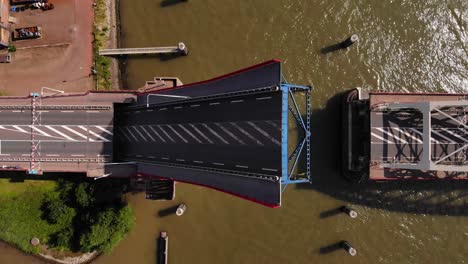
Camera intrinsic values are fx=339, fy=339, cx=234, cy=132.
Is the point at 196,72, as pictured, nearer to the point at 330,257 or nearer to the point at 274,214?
the point at 274,214

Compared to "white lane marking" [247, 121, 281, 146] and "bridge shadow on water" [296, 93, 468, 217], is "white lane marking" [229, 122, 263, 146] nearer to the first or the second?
"white lane marking" [247, 121, 281, 146]

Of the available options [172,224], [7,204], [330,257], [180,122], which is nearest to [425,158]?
[330,257]

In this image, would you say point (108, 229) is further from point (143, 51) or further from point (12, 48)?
point (12, 48)

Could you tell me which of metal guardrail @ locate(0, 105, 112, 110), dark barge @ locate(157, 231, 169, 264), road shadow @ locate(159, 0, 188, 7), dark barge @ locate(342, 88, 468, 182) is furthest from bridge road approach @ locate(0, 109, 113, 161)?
dark barge @ locate(342, 88, 468, 182)

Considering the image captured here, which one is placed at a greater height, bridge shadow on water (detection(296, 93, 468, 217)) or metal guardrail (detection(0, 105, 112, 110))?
metal guardrail (detection(0, 105, 112, 110))

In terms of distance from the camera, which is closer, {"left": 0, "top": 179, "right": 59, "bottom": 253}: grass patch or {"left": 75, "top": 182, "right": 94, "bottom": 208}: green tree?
{"left": 75, "top": 182, "right": 94, "bottom": 208}: green tree

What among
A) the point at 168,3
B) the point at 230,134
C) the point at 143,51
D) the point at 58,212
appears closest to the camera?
the point at 230,134

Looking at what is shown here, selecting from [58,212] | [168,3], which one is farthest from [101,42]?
[58,212]
